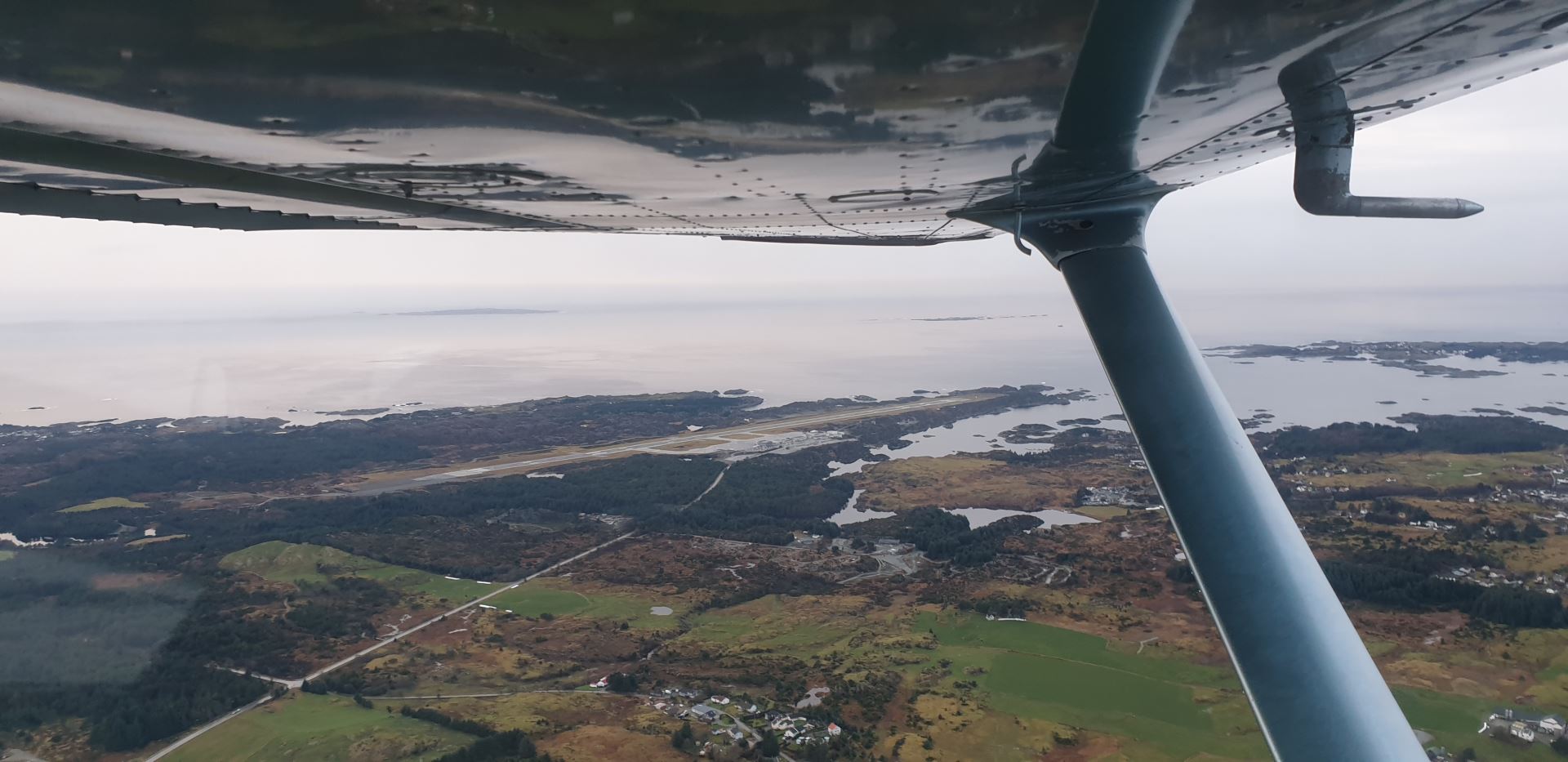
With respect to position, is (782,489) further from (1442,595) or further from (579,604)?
(1442,595)

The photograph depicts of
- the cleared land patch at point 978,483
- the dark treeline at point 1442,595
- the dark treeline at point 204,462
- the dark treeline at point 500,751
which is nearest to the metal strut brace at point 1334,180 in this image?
the dark treeline at point 500,751

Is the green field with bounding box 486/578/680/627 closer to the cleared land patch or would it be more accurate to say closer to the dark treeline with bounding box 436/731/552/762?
the dark treeline with bounding box 436/731/552/762

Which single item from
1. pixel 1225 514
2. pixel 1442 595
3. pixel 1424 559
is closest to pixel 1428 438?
pixel 1424 559

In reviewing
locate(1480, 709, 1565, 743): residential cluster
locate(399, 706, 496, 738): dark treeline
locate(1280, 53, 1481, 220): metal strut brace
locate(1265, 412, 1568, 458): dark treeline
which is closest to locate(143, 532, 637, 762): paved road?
locate(399, 706, 496, 738): dark treeline

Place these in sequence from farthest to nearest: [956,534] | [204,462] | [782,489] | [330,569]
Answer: [204,462], [782,489], [956,534], [330,569]

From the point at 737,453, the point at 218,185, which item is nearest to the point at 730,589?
the point at 737,453
